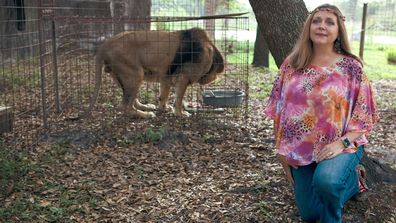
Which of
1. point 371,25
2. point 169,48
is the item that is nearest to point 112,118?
point 169,48

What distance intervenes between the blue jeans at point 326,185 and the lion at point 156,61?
3992 millimetres

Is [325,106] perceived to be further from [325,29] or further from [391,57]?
[391,57]

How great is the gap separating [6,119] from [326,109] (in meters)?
4.48

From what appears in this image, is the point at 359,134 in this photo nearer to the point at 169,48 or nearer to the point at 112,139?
the point at 112,139

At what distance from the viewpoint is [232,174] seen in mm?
5059

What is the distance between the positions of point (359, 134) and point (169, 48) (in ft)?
14.4

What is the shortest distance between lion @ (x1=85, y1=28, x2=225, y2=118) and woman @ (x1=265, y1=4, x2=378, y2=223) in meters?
3.88

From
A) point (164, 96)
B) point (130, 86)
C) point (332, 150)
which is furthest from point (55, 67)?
point (332, 150)

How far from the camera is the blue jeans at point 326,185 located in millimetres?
3045

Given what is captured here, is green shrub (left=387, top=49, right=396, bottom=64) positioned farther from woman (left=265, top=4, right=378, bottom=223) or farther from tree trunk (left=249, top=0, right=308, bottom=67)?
woman (left=265, top=4, right=378, bottom=223)

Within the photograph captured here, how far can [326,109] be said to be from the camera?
10.3ft

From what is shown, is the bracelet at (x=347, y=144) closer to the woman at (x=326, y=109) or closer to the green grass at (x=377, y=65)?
the woman at (x=326, y=109)

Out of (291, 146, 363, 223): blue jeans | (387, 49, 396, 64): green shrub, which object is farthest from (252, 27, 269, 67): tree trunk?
(291, 146, 363, 223): blue jeans

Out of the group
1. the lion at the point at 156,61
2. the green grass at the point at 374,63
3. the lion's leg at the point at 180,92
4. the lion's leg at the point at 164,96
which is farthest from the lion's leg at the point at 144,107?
the green grass at the point at 374,63
